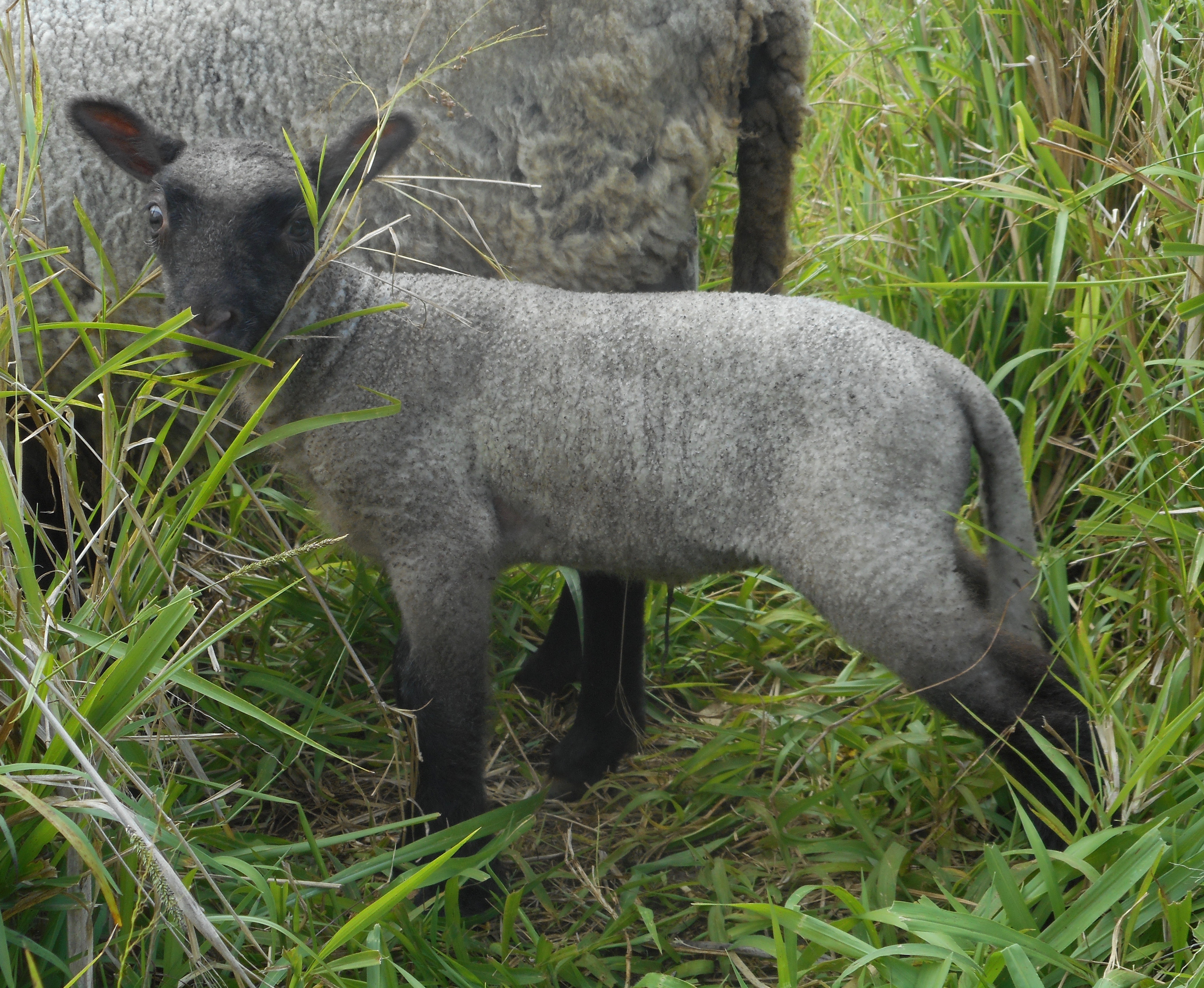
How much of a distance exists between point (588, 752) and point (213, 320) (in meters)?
1.50

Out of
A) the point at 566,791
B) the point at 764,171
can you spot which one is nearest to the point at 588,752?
the point at 566,791

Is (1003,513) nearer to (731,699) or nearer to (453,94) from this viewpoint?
(731,699)

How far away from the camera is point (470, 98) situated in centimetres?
312

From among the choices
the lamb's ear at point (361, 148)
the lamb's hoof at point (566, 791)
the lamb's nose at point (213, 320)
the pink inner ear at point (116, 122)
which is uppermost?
the pink inner ear at point (116, 122)

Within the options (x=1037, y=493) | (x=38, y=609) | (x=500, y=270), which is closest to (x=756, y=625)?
(x=1037, y=493)

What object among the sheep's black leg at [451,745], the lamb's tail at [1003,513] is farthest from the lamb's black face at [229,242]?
the lamb's tail at [1003,513]

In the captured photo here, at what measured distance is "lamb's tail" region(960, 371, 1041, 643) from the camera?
2.40 meters

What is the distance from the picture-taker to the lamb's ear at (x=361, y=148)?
2539 millimetres

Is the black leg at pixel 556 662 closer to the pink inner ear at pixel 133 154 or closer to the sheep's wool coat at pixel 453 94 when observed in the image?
the sheep's wool coat at pixel 453 94

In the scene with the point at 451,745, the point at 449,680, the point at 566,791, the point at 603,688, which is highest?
the point at 449,680

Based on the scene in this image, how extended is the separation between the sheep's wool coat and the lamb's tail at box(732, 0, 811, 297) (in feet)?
0.04

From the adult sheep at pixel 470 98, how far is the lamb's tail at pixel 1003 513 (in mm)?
957

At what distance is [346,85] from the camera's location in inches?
117

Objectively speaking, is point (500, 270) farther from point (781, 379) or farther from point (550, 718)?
point (550, 718)
